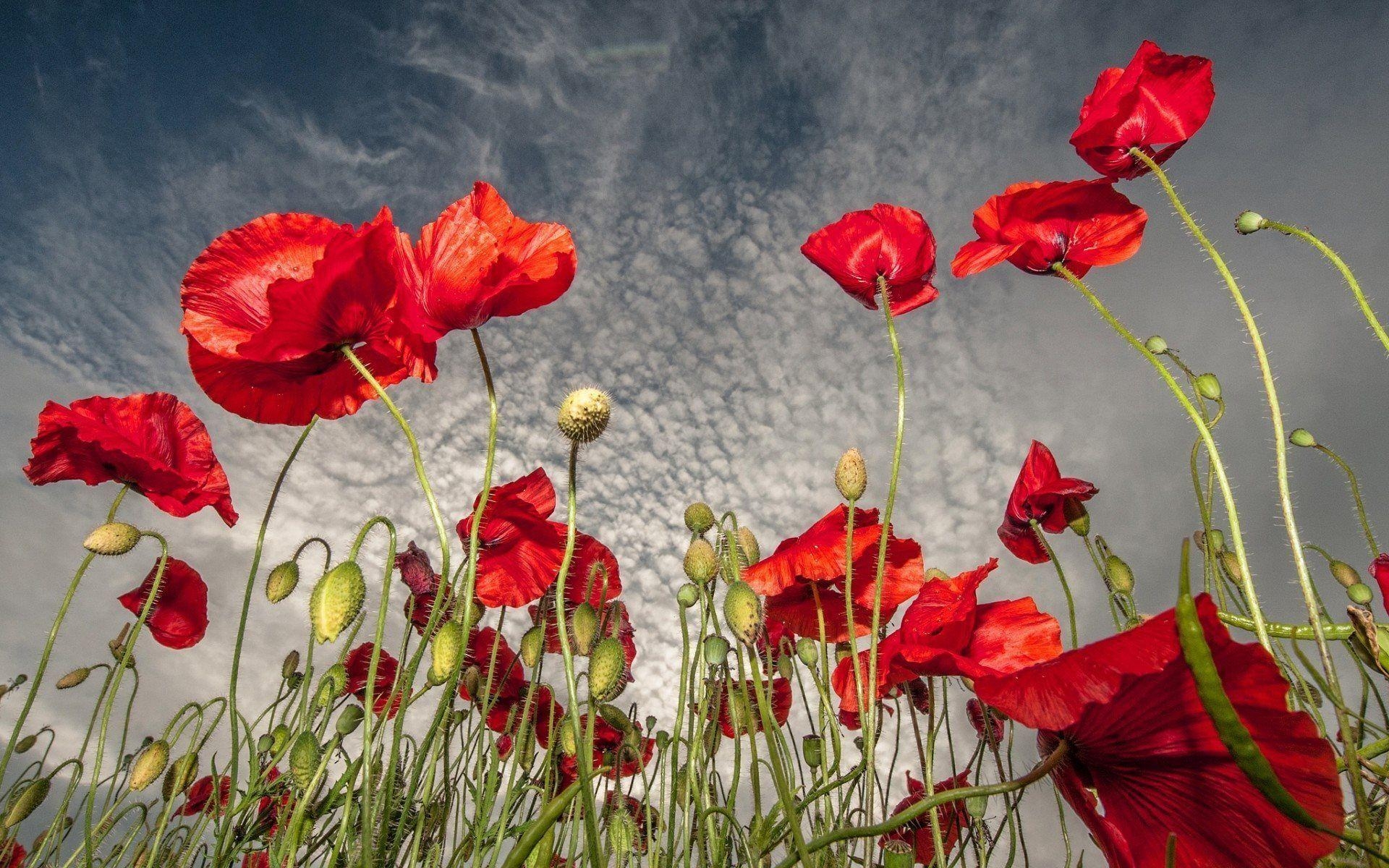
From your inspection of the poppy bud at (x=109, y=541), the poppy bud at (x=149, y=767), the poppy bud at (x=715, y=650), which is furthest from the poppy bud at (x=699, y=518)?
the poppy bud at (x=149, y=767)

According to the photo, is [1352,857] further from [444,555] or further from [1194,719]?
[444,555]

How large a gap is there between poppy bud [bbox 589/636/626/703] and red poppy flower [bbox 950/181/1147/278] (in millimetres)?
1318

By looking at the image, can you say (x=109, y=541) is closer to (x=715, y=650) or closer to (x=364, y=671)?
(x=364, y=671)

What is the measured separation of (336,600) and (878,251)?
160 cm

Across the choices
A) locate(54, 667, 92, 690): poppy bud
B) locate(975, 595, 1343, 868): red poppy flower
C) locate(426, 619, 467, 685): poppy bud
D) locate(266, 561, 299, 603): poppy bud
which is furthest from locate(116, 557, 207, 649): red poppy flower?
locate(975, 595, 1343, 868): red poppy flower

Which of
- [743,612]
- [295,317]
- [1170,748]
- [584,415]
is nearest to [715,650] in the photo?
[743,612]

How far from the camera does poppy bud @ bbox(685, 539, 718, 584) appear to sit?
161 cm

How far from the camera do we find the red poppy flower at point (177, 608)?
241 cm

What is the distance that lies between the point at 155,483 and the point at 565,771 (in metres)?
1.55

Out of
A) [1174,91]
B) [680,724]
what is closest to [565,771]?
[680,724]

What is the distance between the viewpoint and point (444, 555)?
1.13 m

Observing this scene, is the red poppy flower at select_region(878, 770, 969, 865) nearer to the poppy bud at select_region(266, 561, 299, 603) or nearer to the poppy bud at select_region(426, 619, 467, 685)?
the poppy bud at select_region(426, 619, 467, 685)

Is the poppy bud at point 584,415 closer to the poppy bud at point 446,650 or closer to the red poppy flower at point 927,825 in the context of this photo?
the poppy bud at point 446,650

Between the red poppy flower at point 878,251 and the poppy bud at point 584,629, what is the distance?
3.85 ft
